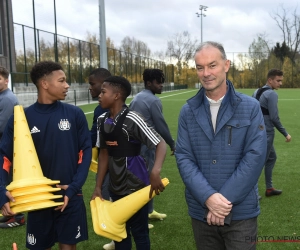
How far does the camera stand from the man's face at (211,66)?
234cm

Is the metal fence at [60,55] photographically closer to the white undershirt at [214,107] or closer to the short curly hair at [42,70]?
the short curly hair at [42,70]

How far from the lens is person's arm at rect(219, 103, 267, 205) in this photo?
2.23m

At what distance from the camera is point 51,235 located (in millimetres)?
2924

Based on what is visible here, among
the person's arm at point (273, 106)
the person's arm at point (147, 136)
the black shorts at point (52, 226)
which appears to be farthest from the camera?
the person's arm at point (273, 106)

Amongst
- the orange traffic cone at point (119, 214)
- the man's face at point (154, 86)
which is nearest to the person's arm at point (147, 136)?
the orange traffic cone at point (119, 214)

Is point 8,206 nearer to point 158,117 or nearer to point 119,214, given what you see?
point 119,214

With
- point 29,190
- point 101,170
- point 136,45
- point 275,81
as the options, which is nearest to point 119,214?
point 101,170

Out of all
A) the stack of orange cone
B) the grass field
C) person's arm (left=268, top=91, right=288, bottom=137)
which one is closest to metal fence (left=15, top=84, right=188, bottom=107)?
the grass field

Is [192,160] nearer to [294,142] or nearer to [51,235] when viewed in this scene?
[51,235]

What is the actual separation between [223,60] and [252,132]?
50 centimetres

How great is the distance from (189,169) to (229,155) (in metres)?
0.27

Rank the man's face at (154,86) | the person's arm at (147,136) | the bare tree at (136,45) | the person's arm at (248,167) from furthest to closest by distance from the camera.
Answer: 1. the bare tree at (136,45)
2. the man's face at (154,86)
3. the person's arm at (147,136)
4. the person's arm at (248,167)

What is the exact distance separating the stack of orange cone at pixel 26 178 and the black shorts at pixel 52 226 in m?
0.28

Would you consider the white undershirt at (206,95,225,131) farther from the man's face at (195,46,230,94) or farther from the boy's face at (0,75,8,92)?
the boy's face at (0,75,8,92)
